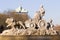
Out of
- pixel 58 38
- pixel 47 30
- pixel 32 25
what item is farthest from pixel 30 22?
pixel 58 38

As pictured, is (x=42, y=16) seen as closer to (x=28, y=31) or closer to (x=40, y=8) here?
(x=40, y=8)

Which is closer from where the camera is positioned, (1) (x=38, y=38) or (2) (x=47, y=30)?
(1) (x=38, y=38)

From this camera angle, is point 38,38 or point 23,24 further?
point 23,24

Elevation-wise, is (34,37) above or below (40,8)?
below

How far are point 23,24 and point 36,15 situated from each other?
67.3 inches

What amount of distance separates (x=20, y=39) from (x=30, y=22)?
48.3ft

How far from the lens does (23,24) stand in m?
27.2

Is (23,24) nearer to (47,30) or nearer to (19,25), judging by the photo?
(19,25)

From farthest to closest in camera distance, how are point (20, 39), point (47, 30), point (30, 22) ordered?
point (30, 22) → point (47, 30) → point (20, 39)

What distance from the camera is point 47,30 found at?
2567 cm

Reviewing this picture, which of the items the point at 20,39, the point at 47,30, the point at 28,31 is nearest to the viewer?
the point at 20,39

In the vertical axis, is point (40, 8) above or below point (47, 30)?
above

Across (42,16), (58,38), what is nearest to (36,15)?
(42,16)

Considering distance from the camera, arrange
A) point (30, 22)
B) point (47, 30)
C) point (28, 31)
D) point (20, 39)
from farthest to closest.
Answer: point (30, 22) → point (47, 30) → point (28, 31) → point (20, 39)
